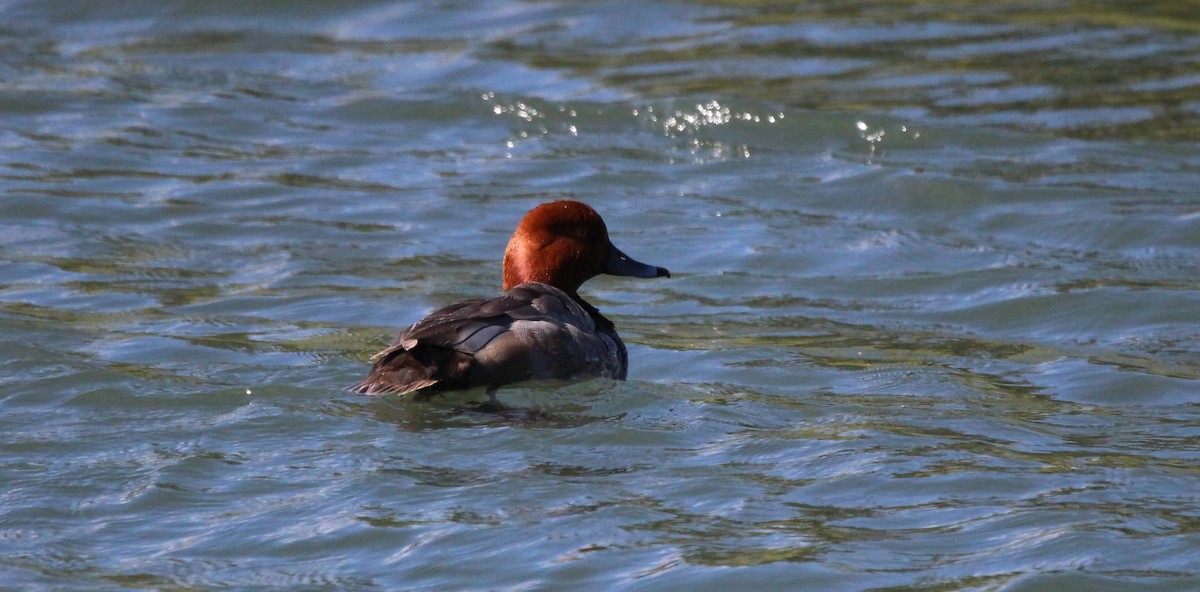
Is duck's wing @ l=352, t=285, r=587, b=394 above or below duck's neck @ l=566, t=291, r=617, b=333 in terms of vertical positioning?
above

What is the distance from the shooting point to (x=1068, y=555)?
5.38 m

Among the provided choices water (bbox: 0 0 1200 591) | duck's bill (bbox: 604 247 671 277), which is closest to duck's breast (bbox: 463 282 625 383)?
water (bbox: 0 0 1200 591)

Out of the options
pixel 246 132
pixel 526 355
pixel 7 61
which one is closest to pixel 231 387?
pixel 526 355

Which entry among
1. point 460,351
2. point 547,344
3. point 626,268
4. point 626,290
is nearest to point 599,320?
point 626,268

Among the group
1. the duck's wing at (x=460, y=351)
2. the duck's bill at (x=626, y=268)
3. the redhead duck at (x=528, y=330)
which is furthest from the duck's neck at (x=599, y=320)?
the duck's wing at (x=460, y=351)

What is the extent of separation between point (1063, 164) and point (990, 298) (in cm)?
277

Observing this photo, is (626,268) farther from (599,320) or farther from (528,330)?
(528,330)

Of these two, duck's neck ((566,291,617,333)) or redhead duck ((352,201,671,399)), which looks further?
duck's neck ((566,291,617,333))

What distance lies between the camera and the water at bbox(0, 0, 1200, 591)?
5637mm

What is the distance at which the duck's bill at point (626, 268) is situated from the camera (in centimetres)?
848

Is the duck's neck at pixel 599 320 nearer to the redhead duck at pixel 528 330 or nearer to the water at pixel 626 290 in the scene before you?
the redhead duck at pixel 528 330

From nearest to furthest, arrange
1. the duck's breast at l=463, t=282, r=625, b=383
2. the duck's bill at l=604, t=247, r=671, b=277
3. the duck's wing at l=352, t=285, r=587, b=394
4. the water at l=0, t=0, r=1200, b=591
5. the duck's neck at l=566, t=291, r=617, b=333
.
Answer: the water at l=0, t=0, r=1200, b=591 < the duck's wing at l=352, t=285, r=587, b=394 < the duck's breast at l=463, t=282, r=625, b=383 < the duck's neck at l=566, t=291, r=617, b=333 < the duck's bill at l=604, t=247, r=671, b=277

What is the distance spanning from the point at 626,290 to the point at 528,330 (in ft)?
10.1

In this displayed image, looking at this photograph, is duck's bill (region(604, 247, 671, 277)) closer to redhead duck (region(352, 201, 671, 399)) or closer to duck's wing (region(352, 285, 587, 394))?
redhead duck (region(352, 201, 671, 399))
